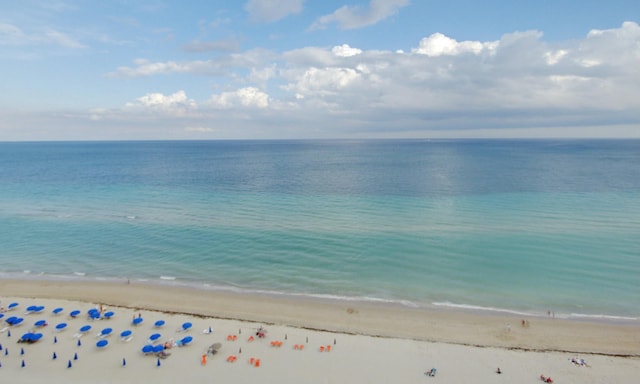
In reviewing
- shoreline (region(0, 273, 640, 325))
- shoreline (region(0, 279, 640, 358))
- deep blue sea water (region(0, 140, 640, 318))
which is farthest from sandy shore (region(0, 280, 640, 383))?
deep blue sea water (region(0, 140, 640, 318))

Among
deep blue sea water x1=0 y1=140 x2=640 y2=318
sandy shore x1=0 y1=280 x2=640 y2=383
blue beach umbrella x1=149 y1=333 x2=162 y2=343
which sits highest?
deep blue sea water x1=0 y1=140 x2=640 y2=318

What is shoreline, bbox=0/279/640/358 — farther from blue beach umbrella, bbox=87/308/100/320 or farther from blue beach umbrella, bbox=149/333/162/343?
blue beach umbrella, bbox=149/333/162/343

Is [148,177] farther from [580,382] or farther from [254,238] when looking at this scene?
[580,382]

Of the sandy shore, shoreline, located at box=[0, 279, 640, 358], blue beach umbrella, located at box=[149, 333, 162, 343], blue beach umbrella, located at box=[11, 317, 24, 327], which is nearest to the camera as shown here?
the sandy shore

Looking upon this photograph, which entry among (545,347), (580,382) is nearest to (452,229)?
(545,347)

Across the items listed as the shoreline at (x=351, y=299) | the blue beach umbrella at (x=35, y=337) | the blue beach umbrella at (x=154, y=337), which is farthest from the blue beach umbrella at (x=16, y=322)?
the blue beach umbrella at (x=154, y=337)

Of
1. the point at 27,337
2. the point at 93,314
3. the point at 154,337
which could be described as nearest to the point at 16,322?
the point at 27,337
